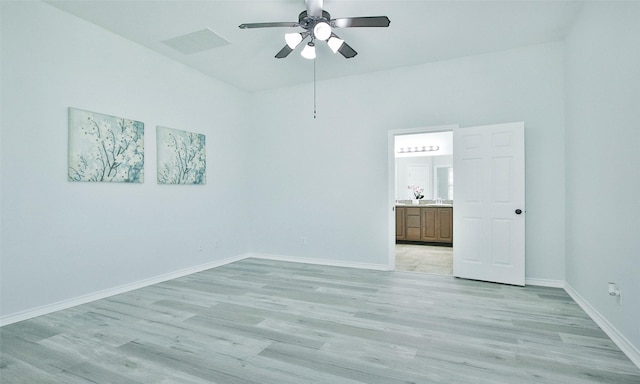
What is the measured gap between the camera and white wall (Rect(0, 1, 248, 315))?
9.50ft

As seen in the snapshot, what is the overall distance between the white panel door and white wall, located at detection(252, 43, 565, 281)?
0.20 m

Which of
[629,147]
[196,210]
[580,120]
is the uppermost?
[580,120]

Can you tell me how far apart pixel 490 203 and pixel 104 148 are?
4646mm

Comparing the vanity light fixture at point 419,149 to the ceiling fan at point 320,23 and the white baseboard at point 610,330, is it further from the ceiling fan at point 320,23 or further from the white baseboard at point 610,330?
the ceiling fan at point 320,23

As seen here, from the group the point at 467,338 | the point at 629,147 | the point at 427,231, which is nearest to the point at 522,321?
the point at 467,338

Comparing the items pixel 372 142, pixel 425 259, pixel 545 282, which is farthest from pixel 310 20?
pixel 425 259

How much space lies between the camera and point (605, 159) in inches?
103

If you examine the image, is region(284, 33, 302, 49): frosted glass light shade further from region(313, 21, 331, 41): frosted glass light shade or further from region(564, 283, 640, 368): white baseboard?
region(564, 283, 640, 368): white baseboard

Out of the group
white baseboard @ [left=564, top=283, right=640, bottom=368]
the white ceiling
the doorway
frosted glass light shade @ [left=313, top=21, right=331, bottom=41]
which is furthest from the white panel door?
frosted glass light shade @ [left=313, top=21, right=331, bottom=41]

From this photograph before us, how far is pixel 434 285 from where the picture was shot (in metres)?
3.94

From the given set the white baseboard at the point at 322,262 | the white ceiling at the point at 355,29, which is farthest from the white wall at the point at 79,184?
the white baseboard at the point at 322,262

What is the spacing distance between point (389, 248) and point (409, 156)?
3.62 metres

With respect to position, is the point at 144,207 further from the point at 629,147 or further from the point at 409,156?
the point at 409,156

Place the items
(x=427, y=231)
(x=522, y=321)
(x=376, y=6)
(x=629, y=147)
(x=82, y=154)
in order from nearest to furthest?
1. (x=629, y=147)
2. (x=522, y=321)
3. (x=376, y=6)
4. (x=82, y=154)
5. (x=427, y=231)
